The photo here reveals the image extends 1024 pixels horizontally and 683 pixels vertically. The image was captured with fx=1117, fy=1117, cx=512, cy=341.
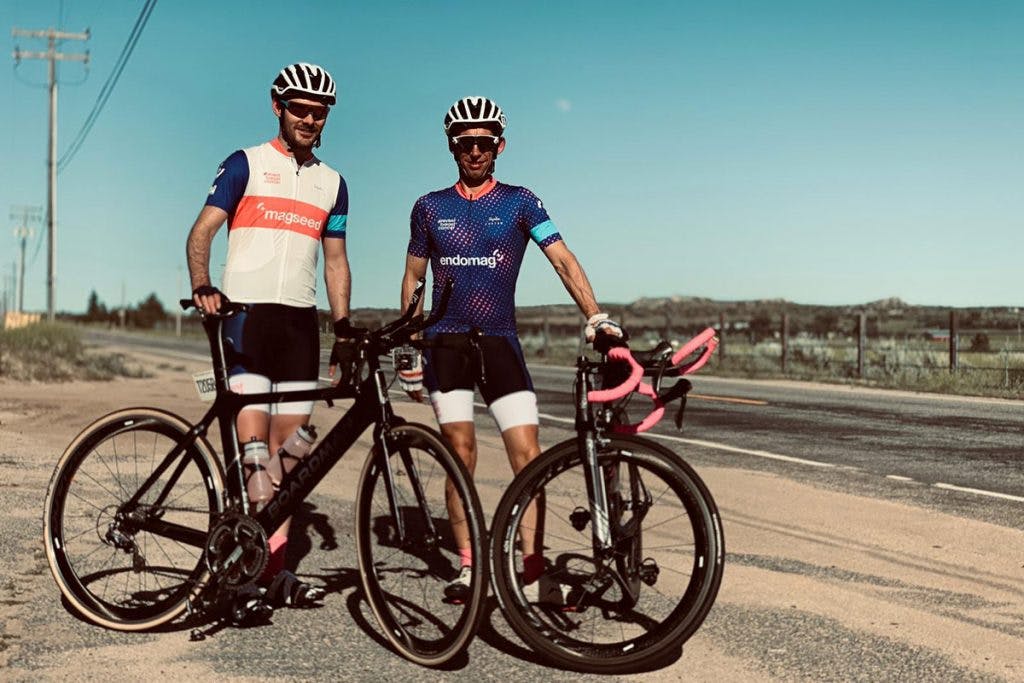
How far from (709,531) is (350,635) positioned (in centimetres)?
159

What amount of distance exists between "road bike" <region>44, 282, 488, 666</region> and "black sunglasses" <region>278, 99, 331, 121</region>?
35.7 inches

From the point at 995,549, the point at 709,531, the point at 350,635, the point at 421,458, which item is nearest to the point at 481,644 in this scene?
the point at 350,635

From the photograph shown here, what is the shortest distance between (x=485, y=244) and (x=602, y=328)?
88 cm

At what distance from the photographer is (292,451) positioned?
4.55 meters

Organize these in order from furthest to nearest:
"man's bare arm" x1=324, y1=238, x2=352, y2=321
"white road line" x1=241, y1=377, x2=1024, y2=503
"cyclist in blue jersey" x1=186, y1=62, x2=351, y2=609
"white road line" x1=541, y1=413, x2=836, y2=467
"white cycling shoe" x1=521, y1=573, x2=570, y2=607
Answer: "white road line" x1=541, y1=413, x2=836, y2=467
"white road line" x1=241, y1=377, x2=1024, y2=503
"man's bare arm" x1=324, y1=238, x2=352, y2=321
"cyclist in blue jersey" x1=186, y1=62, x2=351, y2=609
"white cycling shoe" x1=521, y1=573, x2=570, y2=607

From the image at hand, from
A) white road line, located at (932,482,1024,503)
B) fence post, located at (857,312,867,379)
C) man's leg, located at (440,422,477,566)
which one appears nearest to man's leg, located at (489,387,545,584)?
man's leg, located at (440,422,477,566)

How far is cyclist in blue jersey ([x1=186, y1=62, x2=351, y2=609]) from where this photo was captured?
4766mm

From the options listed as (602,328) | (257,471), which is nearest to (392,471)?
(257,471)

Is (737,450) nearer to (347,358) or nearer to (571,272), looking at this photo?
(571,272)

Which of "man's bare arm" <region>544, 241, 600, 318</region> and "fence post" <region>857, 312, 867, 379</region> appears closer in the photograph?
"man's bare arm" <region>544, 241, 600, 318</region>

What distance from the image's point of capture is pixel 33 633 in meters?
4.48

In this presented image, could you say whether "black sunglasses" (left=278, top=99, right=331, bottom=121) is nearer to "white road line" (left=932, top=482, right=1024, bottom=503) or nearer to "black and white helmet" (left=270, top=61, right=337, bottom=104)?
"black and white helmet" (left=270, top=61, right=337, bottom=104)

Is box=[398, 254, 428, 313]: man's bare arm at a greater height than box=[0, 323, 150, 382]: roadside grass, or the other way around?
box=[398, 254, 428, 313]: man's bare arm

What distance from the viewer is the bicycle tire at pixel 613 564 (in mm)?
3951
